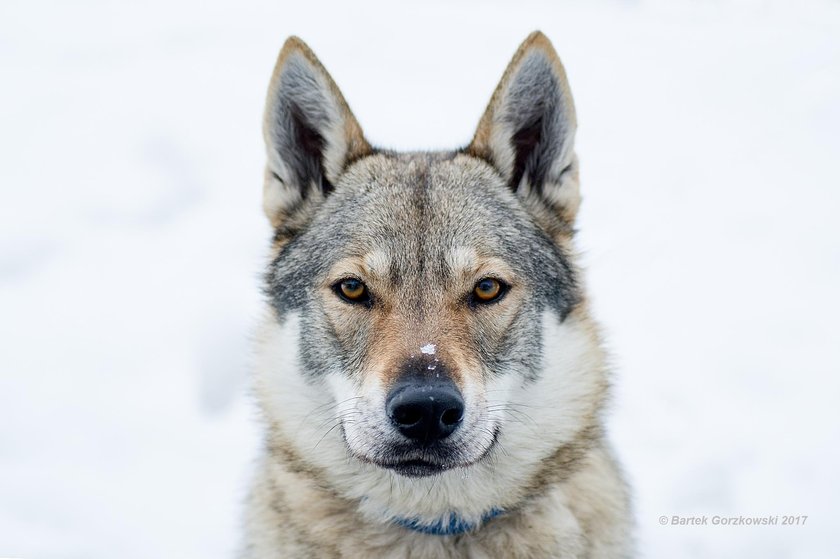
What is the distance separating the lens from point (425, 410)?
281 cm

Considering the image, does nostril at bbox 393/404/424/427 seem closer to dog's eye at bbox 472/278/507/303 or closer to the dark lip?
the dark lip

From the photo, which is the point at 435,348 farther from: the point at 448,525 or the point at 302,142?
the point at 302,142

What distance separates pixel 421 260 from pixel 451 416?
70 cm

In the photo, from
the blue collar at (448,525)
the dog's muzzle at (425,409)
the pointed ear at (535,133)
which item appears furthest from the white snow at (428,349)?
the pointed ear at (535,133)

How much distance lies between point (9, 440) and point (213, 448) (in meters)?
1.20

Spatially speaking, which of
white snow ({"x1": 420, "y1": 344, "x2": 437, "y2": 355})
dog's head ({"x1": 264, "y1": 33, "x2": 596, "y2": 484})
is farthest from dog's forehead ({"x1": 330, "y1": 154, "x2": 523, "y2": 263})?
white snow ({"x1": 420, "y1": 344, "x2": 437, "y2": 355})

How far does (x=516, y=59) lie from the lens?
3.51m

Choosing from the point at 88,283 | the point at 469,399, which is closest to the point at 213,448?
the point at 88,283

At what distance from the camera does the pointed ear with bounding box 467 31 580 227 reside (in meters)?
3.55

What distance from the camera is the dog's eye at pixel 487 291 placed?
3283 mm

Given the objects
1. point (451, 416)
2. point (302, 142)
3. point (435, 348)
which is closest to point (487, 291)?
point (435, 348)

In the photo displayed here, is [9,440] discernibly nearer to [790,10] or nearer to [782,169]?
[782,169]

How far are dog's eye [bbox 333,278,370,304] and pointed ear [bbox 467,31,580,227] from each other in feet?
3.01

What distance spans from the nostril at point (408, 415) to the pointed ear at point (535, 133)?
4.37ft
